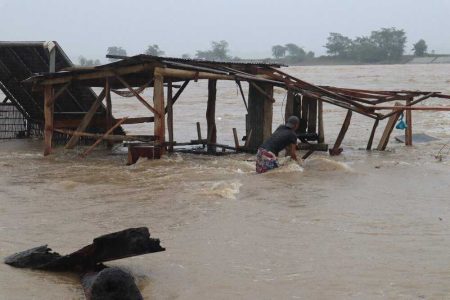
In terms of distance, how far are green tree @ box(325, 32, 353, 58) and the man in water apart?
3207 inches

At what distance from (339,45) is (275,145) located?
3329 inches

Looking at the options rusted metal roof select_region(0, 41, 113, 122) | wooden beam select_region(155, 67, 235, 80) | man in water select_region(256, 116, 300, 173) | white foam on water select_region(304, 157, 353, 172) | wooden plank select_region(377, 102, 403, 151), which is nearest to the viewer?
man in water select_region(256, 116, 300, 173)

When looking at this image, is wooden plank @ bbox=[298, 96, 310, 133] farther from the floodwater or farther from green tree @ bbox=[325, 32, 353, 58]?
green tree @ bbox=[325, 32, 353, 58]

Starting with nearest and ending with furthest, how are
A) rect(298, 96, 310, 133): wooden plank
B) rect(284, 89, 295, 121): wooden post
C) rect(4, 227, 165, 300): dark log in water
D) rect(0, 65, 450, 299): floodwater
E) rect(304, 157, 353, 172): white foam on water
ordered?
rect(4, 227, 165, 300): dark log in water < rect(0, 65, 450, 299): floodwater < rect(304, 157, 353, 172): white foam on water < rect(284, 89, 295, 121): wooden post < rect(298, 96, 310, 133): wooden plank

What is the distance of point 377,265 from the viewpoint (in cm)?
493

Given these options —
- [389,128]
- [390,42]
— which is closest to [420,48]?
[390,42]

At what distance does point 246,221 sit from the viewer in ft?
21.3

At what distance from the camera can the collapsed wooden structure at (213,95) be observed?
10.6 metres

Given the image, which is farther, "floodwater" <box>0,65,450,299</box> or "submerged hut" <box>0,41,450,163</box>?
"submerged hut" <box>0,41,450,163</box>

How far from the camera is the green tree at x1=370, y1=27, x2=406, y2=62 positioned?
84562 millimetres

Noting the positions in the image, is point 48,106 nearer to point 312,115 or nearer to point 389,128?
point 312,115

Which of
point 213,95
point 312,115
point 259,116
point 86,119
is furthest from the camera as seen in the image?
point 213,95

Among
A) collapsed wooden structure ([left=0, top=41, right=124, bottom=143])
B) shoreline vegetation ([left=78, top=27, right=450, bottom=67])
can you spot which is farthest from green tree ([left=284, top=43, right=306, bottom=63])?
collapsed wooden structure ([left=0, top=41, right=124, bottom=143])

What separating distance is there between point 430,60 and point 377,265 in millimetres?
75617
